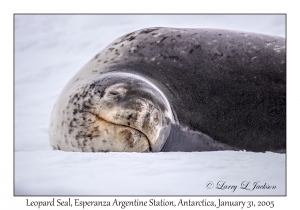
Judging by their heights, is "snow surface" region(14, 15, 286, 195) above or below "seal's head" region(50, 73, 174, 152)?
below

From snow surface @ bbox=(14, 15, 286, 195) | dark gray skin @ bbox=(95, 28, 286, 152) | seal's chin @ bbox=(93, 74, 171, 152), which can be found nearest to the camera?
snow surface @ bbox=(14, 15, 286, 195)

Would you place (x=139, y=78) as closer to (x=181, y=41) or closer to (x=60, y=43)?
(x=181, y=41)

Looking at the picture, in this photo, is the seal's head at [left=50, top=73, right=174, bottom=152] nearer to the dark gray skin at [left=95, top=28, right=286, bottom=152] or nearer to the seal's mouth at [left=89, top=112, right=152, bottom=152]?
the seal's mouth at [left=89, top=112, right=152, bottom=152]

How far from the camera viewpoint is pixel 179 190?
3.22 m

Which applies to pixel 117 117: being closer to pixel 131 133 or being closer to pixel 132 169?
pixel 131 133

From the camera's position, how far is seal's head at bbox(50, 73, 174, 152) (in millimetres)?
3754

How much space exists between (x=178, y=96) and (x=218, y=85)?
0.30 metres

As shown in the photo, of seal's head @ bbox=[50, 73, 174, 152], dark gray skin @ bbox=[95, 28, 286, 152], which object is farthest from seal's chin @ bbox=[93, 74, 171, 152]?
dark gray skin @ bbox=[95, 28, 286, 152]

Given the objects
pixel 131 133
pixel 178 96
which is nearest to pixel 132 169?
pixel 131 133

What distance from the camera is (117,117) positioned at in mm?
3771

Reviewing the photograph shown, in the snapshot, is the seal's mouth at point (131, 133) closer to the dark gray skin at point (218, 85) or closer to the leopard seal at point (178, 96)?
→ the leopard seal at point (178, 96)

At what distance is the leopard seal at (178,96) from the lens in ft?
12.5

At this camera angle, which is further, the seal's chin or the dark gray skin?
the dark gray skin

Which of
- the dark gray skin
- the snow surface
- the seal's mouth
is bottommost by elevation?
the snow surface
